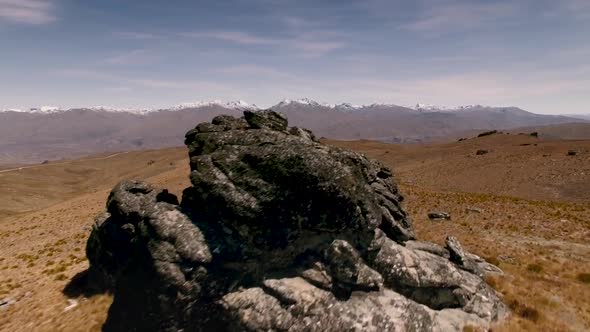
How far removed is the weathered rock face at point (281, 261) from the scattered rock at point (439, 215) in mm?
23474

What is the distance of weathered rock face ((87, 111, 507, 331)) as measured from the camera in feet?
61.4

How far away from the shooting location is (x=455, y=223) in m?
43.2

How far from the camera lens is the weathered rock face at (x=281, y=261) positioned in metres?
18.7

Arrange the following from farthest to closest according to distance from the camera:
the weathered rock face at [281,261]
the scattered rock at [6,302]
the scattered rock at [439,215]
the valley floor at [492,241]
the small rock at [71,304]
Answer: the scattered rock at [439,215]
the scattered rock at [6,302]
the small rock at [71,304]
the valley floor at [492,241]
the weathered rock face at [281,261]

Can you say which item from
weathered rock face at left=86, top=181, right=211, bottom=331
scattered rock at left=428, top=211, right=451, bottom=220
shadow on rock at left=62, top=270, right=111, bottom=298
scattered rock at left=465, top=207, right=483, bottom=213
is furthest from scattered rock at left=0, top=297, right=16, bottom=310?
scattered rock at left=465, top=207, right=483, bottom=213

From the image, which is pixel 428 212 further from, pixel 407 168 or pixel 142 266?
pixel 407 168

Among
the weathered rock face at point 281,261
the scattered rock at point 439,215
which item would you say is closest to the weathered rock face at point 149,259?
the weathered rock face at point 281,261

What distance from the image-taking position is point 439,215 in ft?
149

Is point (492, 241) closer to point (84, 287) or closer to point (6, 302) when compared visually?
point (84, 287)

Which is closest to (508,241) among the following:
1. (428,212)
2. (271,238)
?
(428,212)

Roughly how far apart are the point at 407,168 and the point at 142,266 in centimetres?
9495

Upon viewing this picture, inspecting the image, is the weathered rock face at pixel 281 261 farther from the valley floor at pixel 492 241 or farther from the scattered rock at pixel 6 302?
the scattered rock at pixel 6 302

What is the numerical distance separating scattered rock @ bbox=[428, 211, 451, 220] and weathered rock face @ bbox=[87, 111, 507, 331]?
2347 centimetres

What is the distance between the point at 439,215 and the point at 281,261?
3140cm
